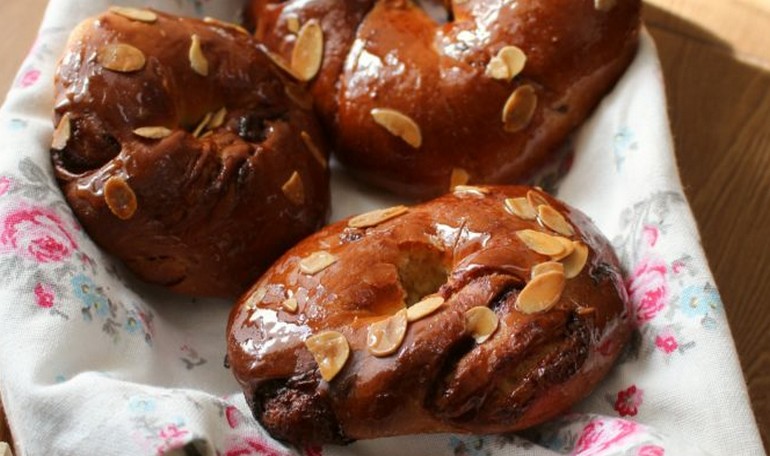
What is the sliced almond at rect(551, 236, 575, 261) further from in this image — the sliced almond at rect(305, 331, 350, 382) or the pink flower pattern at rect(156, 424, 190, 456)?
the pink flower pattern at rect(156, 424, 190, 456)

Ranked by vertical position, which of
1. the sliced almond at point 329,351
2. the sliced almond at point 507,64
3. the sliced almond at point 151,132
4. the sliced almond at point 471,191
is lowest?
the sliced almond at point 329,351

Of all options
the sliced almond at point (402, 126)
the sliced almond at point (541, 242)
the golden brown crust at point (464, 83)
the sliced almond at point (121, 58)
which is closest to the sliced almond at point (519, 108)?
the golden brown crust at point (464, 83)

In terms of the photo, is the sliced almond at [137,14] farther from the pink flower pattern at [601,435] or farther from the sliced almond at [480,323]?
the pink flower pattern at [601,435]

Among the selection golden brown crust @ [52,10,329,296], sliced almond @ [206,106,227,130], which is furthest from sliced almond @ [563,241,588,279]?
sliced almond @ [206,106,227,130]

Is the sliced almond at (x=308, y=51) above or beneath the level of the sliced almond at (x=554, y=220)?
beneath

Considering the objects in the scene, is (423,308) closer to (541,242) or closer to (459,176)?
(541,242)

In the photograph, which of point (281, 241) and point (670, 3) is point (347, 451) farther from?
point (670, 3)

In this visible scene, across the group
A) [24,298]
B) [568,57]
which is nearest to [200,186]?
[24,298]
